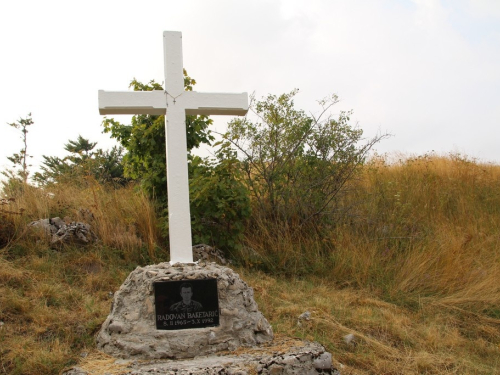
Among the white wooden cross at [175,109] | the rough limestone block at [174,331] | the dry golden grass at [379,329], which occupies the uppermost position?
the white wooden cross at [175,109]

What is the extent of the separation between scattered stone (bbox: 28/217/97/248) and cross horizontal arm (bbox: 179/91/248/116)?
2404 millimetres

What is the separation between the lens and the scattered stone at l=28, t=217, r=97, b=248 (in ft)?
18.7

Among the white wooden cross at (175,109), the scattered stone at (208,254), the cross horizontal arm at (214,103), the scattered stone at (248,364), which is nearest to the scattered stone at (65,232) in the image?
the scattered stone at (208,254)

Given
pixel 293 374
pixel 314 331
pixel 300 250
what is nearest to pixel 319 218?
pixel 300 250

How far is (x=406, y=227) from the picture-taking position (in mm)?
7160

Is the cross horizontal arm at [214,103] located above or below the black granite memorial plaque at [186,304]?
above

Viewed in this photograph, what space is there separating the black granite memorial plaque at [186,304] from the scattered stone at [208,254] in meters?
1.88

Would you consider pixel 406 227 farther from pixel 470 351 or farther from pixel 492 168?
pixel 492 168

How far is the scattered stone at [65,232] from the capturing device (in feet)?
18.7

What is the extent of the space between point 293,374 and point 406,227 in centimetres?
439

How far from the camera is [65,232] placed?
575cm

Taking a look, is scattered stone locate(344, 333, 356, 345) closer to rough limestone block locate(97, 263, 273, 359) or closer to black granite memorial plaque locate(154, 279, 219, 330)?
rough limestone block locate(97, 263, 273, 359)

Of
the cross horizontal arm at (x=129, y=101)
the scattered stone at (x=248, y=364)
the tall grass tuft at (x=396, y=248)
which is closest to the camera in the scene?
the scattered stone at (x=248, y=364)

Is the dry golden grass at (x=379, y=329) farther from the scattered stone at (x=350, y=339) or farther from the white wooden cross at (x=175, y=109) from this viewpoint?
the white wooden cross at (x=175, y=109)
